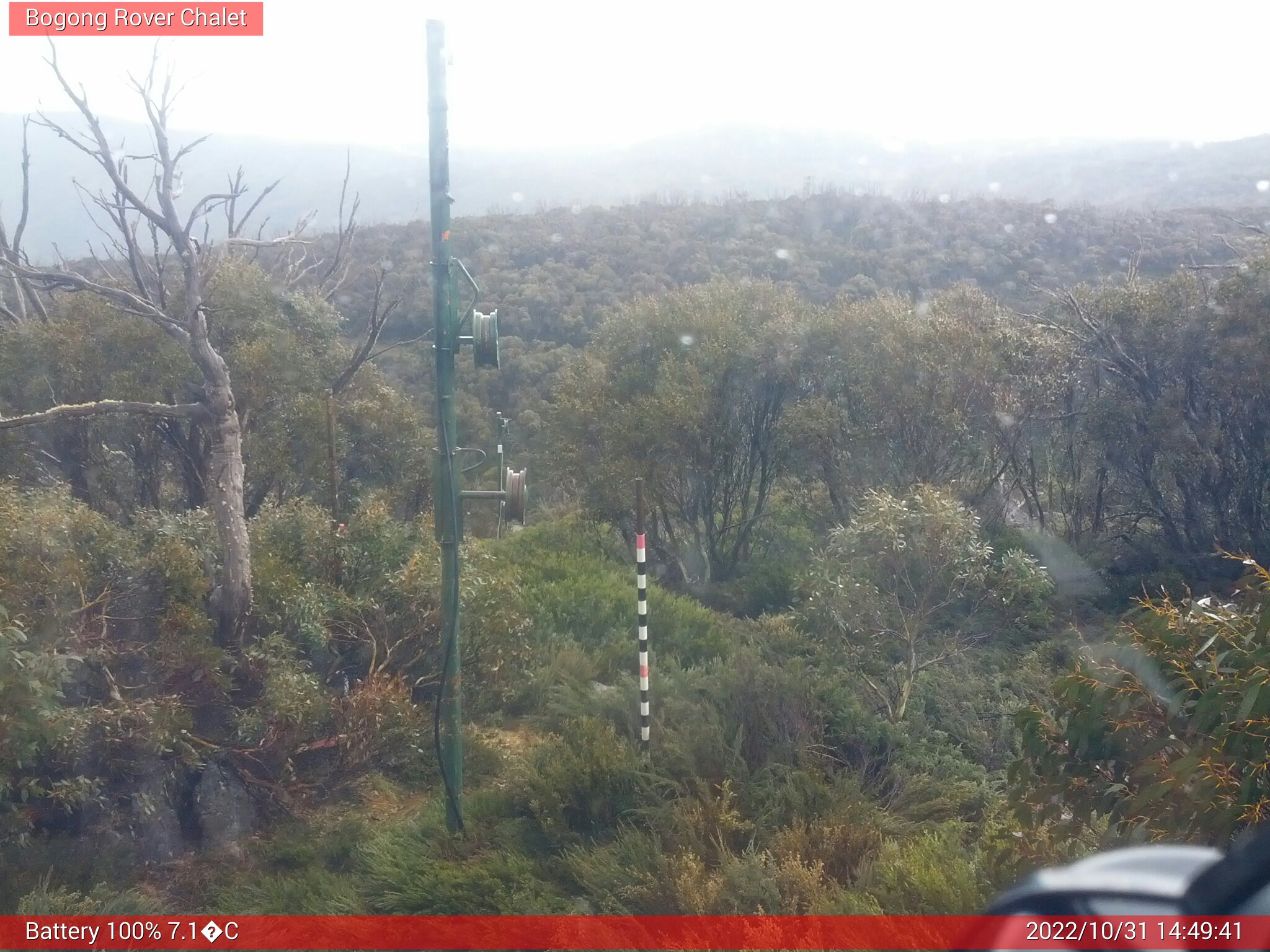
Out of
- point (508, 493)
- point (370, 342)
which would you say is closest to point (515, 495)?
point (508, 493)

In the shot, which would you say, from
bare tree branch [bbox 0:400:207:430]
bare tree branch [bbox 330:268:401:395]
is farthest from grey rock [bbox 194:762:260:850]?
bare tree branch [bbox 330:268:401:395]

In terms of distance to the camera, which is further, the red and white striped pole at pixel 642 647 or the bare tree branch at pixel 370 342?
the bare tree branch at pixel 370 342

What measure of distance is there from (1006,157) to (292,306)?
38.3 m

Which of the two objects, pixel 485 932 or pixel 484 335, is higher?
pixel 484 335

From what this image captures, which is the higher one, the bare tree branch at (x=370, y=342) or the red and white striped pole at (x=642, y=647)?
the bare tree branch at (x=370, y=342)

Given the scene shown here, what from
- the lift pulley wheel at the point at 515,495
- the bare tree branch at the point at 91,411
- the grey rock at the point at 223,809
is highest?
the bare tree branch at the point at 91,411

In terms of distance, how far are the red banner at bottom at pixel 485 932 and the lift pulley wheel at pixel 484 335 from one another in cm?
295

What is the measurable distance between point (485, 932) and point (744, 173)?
141 ft

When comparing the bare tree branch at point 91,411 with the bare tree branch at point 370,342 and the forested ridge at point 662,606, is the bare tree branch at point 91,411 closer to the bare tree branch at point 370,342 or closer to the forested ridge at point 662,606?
the forested ridge at point 662,606

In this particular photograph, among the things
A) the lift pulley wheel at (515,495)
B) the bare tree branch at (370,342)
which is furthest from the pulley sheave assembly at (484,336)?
the bare tree branch at (370,342)

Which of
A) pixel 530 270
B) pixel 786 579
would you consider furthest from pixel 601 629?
pixel 530 270

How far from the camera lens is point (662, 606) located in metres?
8.98

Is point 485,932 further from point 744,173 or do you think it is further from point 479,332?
point 744,173

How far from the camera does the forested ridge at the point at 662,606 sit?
4.29 m
